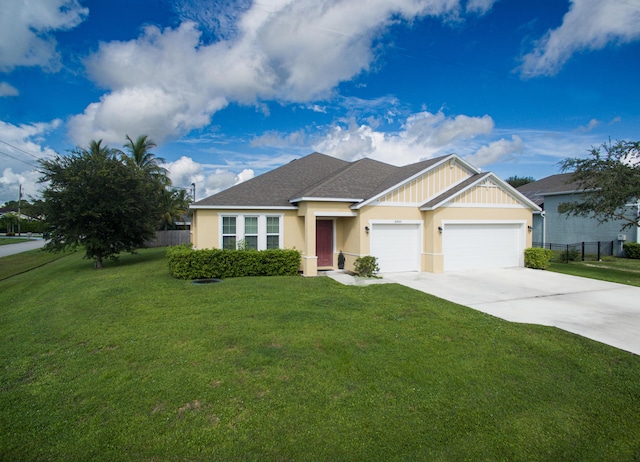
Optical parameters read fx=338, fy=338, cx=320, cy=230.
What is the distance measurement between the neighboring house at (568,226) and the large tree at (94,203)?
75.7 ft

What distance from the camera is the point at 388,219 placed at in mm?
13992

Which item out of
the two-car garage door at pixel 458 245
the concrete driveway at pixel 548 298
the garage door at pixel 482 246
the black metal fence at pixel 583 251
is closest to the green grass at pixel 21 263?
the two-car garage door at pixel 458 245

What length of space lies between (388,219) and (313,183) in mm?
4622

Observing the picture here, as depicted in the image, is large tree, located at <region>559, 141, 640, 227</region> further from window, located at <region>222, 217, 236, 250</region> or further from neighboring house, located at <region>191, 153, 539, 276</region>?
window, located at <region>222, 217, 236, 250</region>

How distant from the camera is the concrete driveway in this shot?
7.09 metres

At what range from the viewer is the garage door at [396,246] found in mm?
13938

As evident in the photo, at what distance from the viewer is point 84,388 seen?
452cm

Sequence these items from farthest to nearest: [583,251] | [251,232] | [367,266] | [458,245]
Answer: [583,251] → [458,245] → [251,232] → [367,266]

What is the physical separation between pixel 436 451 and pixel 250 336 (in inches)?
151

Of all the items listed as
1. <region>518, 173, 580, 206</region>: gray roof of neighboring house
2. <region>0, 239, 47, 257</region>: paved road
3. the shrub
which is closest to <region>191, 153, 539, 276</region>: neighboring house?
the shrub

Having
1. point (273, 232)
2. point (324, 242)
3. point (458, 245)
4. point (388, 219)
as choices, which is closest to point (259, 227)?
point (273, 232)

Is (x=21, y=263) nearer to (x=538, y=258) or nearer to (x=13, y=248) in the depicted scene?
(x=13, y=248)

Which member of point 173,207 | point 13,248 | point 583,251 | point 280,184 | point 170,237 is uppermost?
point 280,184

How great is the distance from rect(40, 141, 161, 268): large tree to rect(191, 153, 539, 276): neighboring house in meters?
4.04
